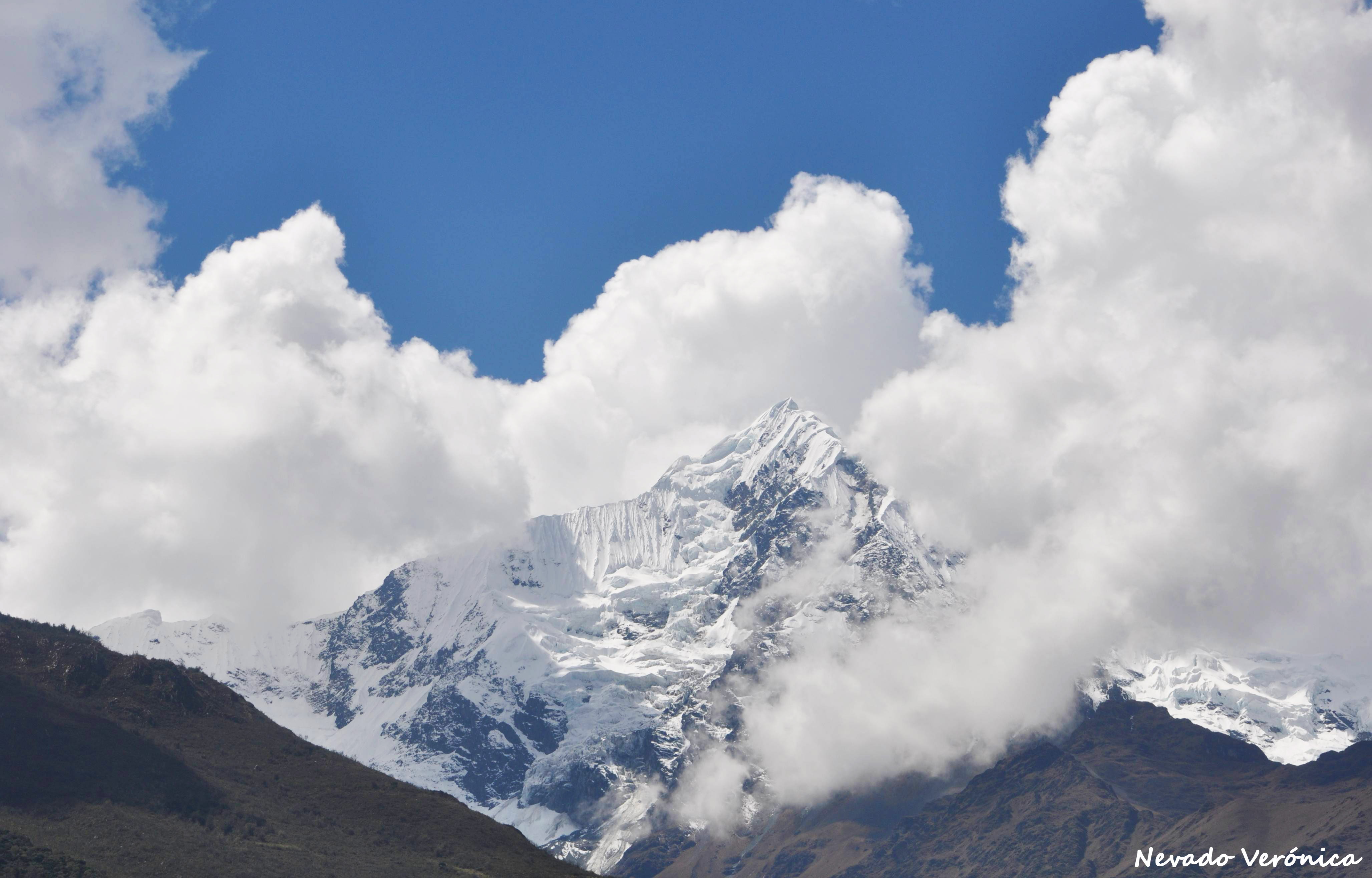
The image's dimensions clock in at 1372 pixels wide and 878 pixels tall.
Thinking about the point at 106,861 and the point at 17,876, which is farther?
the point at 106,861

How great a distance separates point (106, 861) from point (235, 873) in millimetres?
17494

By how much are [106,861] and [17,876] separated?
13.8m

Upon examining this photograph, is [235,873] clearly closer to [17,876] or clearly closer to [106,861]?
[106,861]

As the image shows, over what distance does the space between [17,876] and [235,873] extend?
2990cm

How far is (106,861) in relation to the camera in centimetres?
19038

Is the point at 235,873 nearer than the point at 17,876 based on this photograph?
No

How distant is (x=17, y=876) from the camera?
178 meters

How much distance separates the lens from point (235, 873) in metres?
198

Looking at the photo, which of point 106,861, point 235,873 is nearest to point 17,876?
point 106,861
